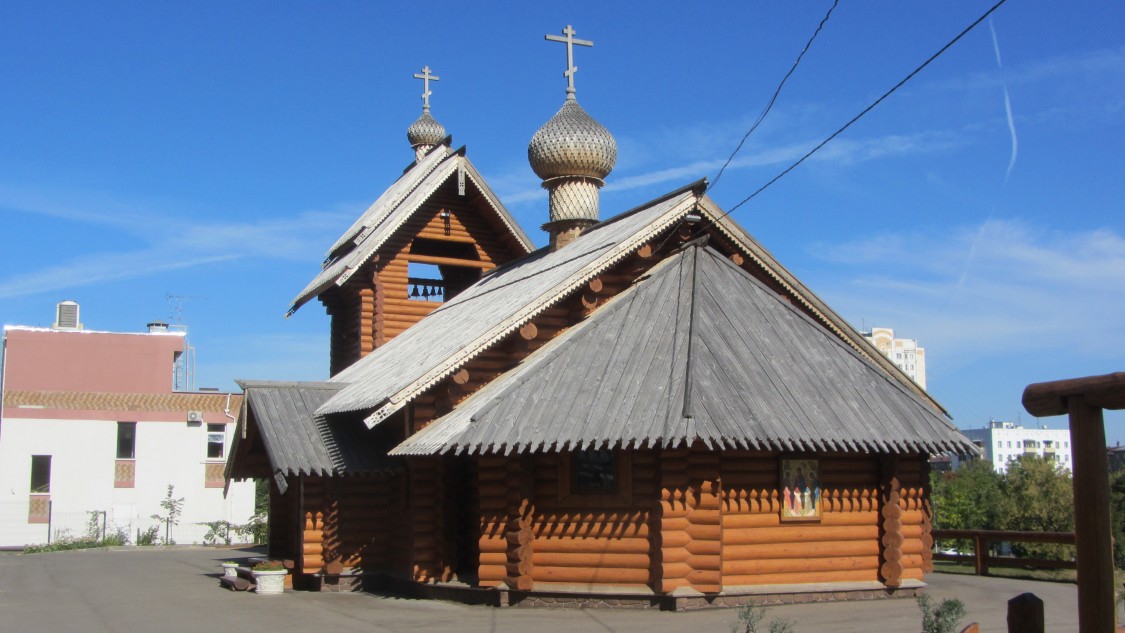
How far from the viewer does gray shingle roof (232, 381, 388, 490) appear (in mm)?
19141

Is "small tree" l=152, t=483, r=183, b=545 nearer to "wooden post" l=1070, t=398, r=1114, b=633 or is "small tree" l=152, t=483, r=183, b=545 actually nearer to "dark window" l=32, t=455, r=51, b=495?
"dark window" l=32, t=455, r=51, b=495

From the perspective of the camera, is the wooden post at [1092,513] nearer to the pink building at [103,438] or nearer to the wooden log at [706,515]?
the wooden log at [706,515]

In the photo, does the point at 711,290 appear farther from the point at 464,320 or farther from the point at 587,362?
the point at 464,320

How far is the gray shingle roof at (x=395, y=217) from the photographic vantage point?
82.1ft

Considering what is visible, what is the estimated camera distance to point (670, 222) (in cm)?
1852

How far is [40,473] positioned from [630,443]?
3173cm

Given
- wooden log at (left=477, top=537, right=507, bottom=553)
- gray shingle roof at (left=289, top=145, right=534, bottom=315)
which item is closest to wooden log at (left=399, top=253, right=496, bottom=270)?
gray shingle roof at (left=289, top=145, right=534, bottom=315)

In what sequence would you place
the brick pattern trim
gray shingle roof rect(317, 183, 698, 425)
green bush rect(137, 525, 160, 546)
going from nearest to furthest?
gray shingle roof rect(317, 183, 698, 425) → green bush rect(137, 525, 160, 546) → the brick pattern trim

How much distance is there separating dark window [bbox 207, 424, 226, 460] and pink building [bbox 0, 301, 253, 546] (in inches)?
1.5

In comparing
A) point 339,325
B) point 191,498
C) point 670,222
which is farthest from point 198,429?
point 670,222

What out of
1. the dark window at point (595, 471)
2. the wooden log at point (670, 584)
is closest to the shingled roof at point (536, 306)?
the dark window at point (595, 471)

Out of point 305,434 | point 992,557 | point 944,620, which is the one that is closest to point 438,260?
point 305,434

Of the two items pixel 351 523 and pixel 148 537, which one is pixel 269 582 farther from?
pixel 148 537

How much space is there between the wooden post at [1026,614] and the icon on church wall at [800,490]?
943cm
